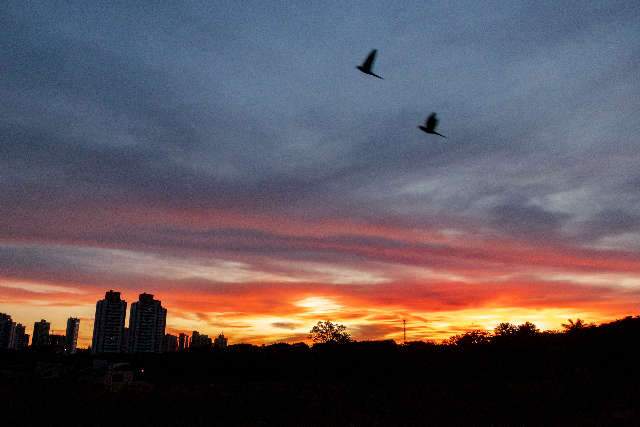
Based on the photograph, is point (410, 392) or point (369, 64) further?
point (410, 392)

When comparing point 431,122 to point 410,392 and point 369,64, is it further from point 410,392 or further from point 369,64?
point 410,392

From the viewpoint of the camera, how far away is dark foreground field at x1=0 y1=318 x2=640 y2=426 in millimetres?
25875

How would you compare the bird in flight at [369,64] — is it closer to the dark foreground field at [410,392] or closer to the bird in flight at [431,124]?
the bird in flight at [431,124]

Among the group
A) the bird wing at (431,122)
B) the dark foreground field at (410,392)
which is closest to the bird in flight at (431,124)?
the bird wing at (431,122)

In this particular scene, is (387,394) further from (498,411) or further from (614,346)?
(614,346)

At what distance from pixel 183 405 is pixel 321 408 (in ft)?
29.3

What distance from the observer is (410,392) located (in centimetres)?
3366

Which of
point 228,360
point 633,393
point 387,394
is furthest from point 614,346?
point 228,360

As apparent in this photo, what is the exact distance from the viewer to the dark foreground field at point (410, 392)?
84.9 feet

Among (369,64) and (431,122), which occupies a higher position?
(369,64)

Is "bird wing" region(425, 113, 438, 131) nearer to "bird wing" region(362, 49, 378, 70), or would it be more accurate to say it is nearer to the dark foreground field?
"bird wing" region(362, 49, 378, 70)

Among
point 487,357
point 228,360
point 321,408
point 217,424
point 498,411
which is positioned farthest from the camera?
point 228,360

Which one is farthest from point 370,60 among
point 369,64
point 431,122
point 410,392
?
point 410,392

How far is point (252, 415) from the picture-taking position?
29234mm
